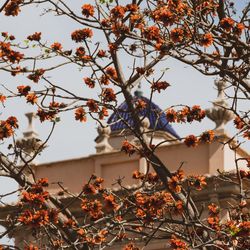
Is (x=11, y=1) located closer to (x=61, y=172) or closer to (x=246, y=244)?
(x=246, y=244)

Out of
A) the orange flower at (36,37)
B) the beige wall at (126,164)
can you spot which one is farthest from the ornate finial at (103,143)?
the orange flower at (36,37)

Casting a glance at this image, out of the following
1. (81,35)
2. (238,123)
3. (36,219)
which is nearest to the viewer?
(36,219)

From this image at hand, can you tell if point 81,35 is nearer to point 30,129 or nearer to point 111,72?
point 111,72

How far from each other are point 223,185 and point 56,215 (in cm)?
1674

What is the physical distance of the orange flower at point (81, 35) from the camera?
14531 mm

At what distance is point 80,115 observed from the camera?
47.1ft

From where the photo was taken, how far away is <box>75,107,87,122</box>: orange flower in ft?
47.0

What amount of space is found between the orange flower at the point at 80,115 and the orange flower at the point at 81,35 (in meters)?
0.86

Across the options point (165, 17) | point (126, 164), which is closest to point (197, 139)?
point (165, 17)

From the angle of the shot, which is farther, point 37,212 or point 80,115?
point 80,115

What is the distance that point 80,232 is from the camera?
42.9 feet

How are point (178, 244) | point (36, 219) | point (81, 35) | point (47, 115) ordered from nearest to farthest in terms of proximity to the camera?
point (36, 219)
point (178, 244)
point (47, 115)
point (81, 35)

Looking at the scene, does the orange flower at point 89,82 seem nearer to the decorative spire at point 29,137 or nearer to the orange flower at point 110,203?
the orange flower at point 110,203

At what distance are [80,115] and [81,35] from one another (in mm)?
1003
